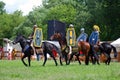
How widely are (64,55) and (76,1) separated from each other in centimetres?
6306

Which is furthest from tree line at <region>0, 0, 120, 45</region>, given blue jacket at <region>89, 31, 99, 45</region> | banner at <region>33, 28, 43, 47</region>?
banner at <region>33, 28, 43, 47</region>

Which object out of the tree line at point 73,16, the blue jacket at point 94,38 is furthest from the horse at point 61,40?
the tree line at point 73,16

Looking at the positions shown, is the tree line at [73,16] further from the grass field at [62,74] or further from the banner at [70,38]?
the grass field at [62,74]

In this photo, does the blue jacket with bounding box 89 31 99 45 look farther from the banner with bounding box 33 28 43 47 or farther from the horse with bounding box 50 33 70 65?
the banner with bounding box 33 28 43 47

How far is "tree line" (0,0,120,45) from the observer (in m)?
55.9

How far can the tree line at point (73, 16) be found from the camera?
183 ft

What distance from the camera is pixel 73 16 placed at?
8069 centimetres

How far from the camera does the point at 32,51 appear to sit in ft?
68.6

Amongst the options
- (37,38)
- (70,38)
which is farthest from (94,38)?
(37,38)

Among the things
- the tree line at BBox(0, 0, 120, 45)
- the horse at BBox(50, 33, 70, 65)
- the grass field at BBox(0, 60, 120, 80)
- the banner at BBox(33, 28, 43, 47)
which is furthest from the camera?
the tree line at BBox(0, 0, 120, 45)

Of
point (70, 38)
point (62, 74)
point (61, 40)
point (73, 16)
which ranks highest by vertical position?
point (73, 16)

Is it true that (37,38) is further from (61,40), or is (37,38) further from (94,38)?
(94,38)

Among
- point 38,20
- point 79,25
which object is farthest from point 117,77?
point 38,20

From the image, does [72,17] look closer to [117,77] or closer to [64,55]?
[64,55]
